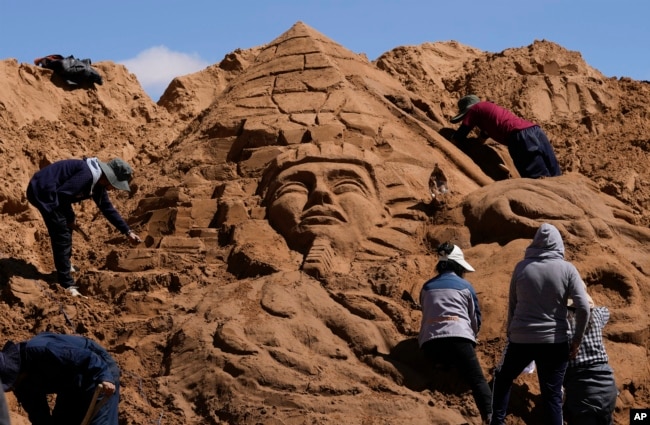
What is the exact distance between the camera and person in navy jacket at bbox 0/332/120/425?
5.89 metres

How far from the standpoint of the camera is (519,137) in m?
9.81

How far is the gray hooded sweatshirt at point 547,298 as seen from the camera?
642cm

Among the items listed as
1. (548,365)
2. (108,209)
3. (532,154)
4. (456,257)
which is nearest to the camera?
(548,365)

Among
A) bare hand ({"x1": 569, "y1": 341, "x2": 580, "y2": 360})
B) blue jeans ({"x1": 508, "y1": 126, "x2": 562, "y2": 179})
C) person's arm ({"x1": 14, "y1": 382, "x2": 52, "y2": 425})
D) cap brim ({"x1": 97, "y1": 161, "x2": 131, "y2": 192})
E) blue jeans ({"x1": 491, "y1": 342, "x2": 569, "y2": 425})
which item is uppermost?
blue jeans ({"x1": 508, "y1": 126, "x2": 562, "y2": 179})

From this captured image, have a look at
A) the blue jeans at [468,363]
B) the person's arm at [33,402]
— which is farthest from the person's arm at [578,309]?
the person's arm at [33,402]

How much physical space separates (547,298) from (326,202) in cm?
270

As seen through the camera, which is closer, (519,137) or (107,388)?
(107,388)

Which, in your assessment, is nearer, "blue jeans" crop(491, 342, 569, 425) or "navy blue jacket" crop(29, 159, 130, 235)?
"blue jeans" crop(491, 342, 569, 425)

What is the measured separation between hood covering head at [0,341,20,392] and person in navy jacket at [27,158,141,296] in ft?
9.25

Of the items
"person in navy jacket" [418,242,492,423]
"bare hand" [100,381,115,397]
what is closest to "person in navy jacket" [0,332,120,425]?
"bare hand" [100,381,115,397]

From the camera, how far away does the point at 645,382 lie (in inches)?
292

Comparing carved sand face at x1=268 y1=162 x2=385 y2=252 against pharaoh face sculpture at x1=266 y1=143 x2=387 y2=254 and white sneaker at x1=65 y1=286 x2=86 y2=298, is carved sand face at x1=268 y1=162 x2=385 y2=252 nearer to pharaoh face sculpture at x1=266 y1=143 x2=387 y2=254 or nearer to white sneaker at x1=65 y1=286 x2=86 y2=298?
pharaoh face sculpture at x1=266 y1=143 x2=387 y2=254

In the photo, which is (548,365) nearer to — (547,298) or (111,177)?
(547,298)

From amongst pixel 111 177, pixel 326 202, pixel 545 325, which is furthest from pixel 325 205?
pixel 545 325
